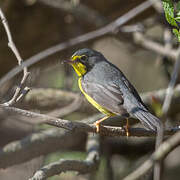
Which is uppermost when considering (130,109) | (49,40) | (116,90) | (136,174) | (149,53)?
(149,53)

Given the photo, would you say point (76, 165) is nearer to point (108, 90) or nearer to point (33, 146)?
point (108, 90)

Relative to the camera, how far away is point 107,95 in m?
4.66

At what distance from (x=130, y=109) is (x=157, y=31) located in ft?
16.3

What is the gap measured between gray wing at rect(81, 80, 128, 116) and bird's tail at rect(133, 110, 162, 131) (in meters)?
0.17

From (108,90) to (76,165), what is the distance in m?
1.02

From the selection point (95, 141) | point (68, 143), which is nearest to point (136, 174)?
point (95, 141)

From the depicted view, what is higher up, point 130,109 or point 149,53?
point 149,53

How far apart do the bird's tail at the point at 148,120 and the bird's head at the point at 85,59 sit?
1.56 meters

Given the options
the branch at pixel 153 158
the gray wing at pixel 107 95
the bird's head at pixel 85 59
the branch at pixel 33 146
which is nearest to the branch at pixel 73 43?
the branch at pixel 153 158

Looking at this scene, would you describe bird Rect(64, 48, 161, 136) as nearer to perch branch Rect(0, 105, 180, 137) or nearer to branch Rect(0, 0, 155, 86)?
perch branch Rect(0, 105, 180, 137)

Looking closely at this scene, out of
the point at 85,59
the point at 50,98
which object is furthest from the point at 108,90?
the point at 50,98

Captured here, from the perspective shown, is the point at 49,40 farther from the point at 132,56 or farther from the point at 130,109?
the point at 130,109

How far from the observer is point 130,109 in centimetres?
429

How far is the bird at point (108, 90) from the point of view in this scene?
13.5 feet
